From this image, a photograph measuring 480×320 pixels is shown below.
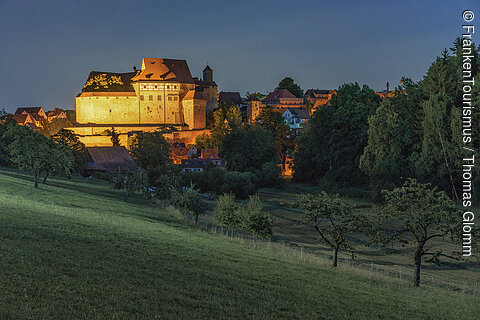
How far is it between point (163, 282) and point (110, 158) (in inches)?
2308

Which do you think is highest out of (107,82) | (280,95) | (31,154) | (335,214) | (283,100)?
(280,95)

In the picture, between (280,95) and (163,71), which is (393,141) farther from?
(280,95)

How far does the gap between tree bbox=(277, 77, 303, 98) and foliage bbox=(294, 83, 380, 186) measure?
3356 inches

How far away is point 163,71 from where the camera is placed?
111 metres

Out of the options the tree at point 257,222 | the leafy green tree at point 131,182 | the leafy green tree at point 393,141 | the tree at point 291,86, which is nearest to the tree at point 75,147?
the leafy green tree at point 131,182

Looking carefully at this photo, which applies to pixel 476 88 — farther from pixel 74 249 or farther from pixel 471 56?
pixel 74 249

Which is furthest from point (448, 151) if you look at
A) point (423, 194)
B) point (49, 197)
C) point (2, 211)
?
point (2, 211)

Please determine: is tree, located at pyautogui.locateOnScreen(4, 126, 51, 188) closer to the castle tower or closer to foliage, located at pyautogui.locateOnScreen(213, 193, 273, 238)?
foliage, located at pyautogui.locateOnScreen(213, 193, 273, 238)

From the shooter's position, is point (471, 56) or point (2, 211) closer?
point (2, 211)

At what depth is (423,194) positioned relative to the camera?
67.9 feet

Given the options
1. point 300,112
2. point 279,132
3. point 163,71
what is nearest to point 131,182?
point 279,132

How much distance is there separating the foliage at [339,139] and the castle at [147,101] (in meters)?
39.7

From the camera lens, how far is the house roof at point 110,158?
224ft

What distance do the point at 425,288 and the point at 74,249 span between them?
39.2 ft
